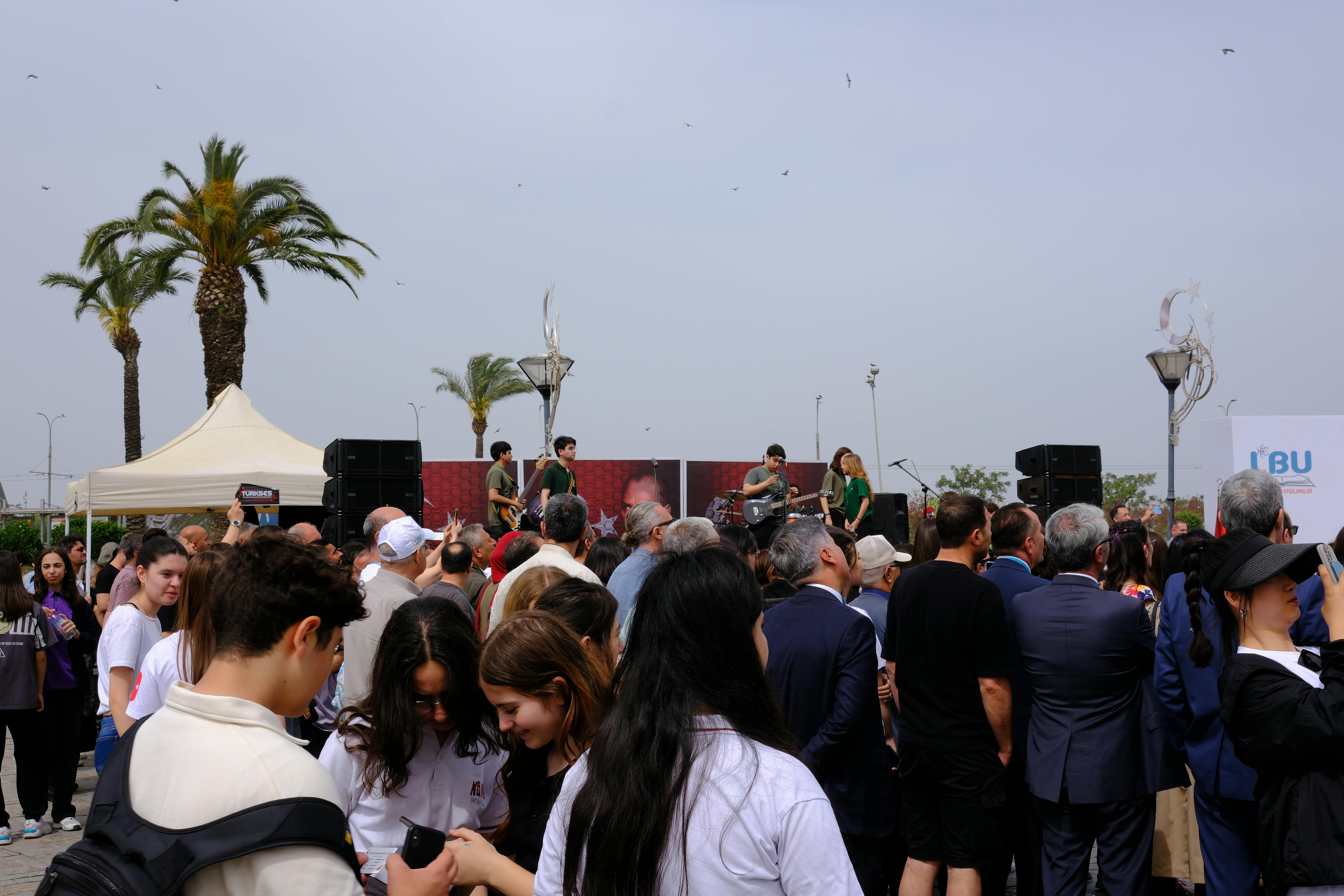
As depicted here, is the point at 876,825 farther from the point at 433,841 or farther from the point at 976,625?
the point at 433,841

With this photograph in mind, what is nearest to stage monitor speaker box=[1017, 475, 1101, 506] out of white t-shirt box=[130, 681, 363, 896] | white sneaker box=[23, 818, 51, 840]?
white sneaker box=[23, 818, 51, 840]

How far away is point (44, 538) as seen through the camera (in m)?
45.5

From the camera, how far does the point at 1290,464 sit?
9.94m

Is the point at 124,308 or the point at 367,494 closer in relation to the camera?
the point at 367,494

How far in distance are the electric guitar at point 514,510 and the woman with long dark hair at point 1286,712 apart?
9.54 metres

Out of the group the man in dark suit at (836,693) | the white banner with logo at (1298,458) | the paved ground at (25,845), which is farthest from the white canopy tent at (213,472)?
the man in dark suit at (836,693)

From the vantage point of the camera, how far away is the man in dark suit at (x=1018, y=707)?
15.4ft

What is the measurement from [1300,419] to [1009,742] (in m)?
7.54

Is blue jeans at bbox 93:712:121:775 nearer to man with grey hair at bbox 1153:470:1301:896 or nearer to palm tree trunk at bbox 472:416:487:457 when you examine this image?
man with grey hair at bbox 1153:470:1301:896

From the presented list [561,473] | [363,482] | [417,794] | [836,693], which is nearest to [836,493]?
[561,473]

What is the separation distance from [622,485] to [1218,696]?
1656 cm

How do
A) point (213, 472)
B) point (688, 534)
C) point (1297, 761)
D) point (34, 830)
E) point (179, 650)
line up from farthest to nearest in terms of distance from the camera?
1. point (213, 472)
2. point (34, 830)
3. point (688, 534)
4. point (179, 650)
5. point (1297, 761)

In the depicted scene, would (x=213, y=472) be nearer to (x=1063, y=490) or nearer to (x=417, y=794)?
(x=1063, y=490)

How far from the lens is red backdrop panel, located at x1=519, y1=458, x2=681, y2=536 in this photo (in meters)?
20.0
